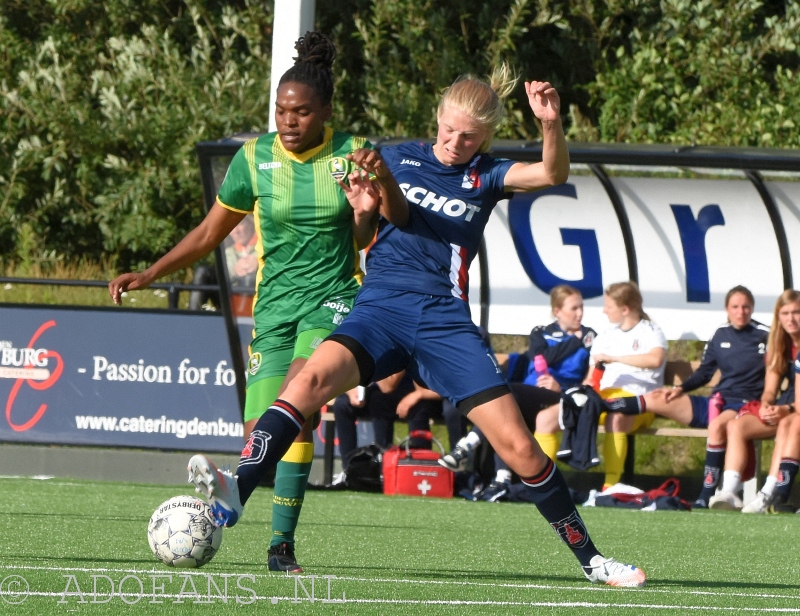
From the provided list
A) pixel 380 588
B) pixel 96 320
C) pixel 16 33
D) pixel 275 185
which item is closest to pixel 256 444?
pixel 380 588

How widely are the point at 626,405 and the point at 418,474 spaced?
1658 mm

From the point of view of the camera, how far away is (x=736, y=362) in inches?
448

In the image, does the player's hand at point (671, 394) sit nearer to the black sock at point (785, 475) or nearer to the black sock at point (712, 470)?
the black sock at point (712, 470)

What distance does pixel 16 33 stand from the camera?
20766mm

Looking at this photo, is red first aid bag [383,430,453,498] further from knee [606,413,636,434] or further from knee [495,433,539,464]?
knee [495,433,539,464]

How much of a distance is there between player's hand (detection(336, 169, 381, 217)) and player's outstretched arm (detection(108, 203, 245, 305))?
27.5 inches

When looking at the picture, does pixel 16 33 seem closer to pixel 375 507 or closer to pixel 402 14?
pixel 402 14

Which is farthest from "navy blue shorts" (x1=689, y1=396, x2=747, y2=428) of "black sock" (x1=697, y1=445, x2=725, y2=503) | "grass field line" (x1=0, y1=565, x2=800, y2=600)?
"grass field line" (x1=0, y1=565, x2=800, y2=600)

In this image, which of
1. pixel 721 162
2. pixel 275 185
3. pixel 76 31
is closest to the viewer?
pixel 275 185

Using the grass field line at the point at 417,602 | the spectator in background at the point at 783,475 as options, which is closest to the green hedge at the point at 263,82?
the spectator in background at the point at 783,475

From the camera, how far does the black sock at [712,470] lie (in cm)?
1115

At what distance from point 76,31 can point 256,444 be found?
17.2 meters

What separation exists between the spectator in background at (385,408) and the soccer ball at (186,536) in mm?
6660

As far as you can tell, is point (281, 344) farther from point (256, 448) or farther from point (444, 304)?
point (256, 448)
